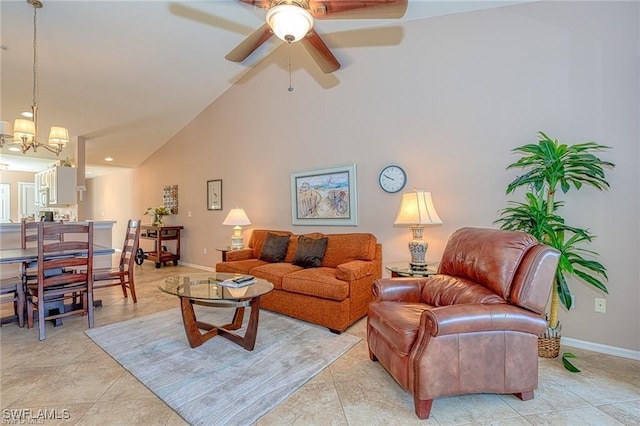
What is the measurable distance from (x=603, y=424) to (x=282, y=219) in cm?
386

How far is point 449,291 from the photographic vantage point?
2.21 m

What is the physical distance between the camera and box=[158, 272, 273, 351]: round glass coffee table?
7.76 ft

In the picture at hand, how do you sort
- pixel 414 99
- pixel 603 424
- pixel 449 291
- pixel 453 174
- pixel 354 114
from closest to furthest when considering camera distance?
1. pixel 603 424
2. pixel 449 291
3. pixel 453 174
4. pixel 414 99
5. pixel 354 114

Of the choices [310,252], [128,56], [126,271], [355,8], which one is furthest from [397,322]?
[128,56]

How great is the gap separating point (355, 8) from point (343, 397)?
2.49 metres

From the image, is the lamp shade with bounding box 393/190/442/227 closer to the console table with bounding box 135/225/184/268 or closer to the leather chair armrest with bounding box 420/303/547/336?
the leather chair armrest with bounding box 420/303/547/336

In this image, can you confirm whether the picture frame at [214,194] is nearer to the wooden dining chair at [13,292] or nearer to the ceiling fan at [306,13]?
the wooden dining chair at [13,292]

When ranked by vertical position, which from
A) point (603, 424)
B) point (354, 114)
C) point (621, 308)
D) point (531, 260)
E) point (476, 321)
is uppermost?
point (354, 114)

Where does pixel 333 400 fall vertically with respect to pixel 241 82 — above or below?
below

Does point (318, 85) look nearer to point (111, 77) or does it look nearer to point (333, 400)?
point (111, 77)

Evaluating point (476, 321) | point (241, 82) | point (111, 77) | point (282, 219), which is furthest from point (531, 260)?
point (111, 77)

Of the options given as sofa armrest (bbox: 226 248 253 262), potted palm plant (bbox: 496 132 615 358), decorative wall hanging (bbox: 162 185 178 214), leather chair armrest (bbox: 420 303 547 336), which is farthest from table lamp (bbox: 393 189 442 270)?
decorative wall hanging (bbox: 162 185 178 214)

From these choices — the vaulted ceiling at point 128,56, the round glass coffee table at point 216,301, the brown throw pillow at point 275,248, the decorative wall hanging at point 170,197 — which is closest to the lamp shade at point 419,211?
the round glass coffee table at point 216,301

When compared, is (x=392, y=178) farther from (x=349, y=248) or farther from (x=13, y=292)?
(x=13, y=292)
